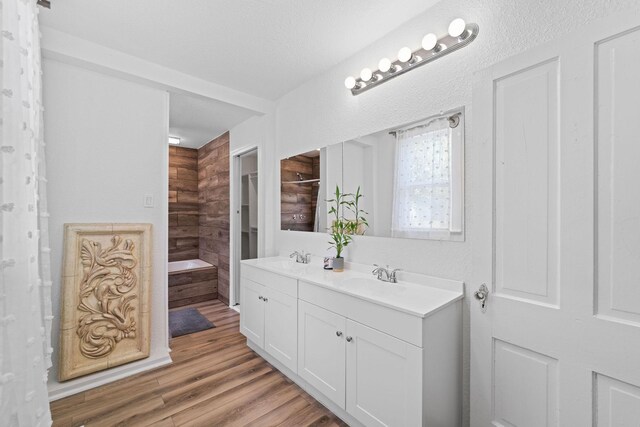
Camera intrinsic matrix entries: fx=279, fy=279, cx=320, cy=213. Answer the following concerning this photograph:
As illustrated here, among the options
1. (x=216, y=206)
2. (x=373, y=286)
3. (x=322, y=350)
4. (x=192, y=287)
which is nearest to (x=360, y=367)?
(x=322, y=350)

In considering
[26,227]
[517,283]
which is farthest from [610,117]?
[26,227]

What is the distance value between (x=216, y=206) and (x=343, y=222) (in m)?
2.58

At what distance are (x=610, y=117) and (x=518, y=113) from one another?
1.04ft

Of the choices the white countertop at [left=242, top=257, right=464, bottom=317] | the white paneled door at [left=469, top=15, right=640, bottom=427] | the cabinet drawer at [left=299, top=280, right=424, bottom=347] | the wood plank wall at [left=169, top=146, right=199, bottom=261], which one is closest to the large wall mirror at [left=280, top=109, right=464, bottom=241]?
the white paneled door at [left=469, top=15, right=640, bottom=427]

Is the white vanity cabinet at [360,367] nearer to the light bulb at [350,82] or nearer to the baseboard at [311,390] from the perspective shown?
the baseboard at [311,390]

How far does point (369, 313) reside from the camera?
4.87ft

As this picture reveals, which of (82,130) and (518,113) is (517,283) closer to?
(518,113)

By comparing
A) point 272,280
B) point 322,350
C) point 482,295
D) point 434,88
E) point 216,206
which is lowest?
point 322,350

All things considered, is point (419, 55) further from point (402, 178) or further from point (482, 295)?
point (482, 295)

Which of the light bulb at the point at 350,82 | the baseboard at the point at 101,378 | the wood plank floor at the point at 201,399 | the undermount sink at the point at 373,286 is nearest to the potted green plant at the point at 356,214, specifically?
the undermount sink at the point at 373,286

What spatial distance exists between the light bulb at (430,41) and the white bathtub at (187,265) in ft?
12.1

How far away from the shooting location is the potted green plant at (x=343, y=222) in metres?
2.17

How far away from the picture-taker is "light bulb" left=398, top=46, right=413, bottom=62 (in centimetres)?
173

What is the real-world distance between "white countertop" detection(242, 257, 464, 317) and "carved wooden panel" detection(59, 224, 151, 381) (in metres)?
1.04
